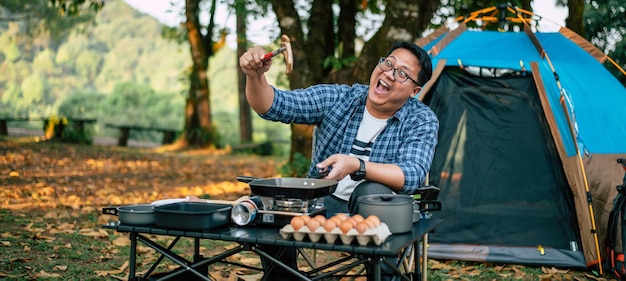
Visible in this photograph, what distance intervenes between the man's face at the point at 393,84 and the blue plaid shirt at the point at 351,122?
0.09m

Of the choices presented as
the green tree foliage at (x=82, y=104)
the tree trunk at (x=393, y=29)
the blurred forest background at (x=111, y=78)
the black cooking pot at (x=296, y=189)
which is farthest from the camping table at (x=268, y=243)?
the green tree foliage at (x=82, y=104)

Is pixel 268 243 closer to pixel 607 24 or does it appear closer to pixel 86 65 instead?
pixel 607 24

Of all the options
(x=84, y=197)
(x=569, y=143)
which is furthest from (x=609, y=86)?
(x=84, y=197)

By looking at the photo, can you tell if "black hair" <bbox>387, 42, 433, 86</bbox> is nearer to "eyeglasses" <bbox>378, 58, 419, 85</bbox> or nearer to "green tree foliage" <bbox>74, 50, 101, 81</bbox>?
"eyeglasses" <bbox>378, 58, 419, 85</bbox>

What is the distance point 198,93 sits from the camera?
14039 millimetres

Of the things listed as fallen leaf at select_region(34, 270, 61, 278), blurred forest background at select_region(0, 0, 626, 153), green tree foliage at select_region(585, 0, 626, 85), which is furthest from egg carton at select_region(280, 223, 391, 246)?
green tree foliage at select_region(585, 0, 626, 85)

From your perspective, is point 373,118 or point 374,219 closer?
point 374,219

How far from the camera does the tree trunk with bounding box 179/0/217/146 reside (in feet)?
44.1

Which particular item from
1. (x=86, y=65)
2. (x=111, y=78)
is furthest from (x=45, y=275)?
(x=111, y=78)

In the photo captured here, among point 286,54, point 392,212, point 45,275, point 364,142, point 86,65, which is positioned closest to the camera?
point 392,212

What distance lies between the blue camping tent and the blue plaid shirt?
1479mm

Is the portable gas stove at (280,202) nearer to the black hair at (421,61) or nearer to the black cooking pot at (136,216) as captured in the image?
the black cooking pot at (136,216)

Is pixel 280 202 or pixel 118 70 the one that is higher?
pixel 118 70

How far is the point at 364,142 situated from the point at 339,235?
1001 mm
